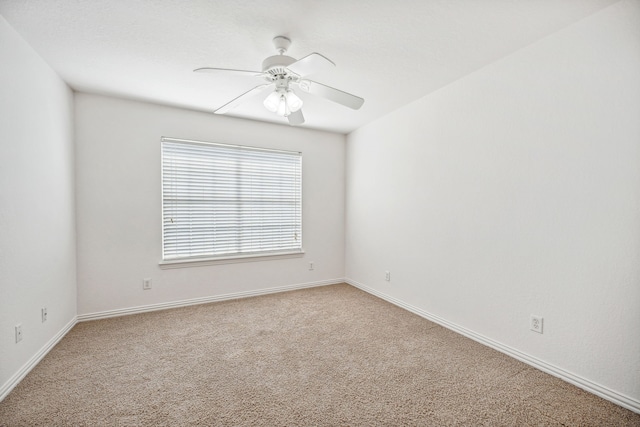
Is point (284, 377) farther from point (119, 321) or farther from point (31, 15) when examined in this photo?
point (31, 15)

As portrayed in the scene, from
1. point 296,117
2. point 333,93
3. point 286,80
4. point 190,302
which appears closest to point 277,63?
point 286,80

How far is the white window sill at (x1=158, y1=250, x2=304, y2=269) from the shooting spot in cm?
345

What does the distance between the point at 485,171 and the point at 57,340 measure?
4.02m

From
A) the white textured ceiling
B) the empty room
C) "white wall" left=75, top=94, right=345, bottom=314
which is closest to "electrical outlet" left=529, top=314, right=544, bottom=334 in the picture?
the empty room

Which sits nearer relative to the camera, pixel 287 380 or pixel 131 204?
pixel 287 380

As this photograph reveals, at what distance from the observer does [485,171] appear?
8.29 feet

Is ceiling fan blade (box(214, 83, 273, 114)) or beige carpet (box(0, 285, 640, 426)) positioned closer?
beige carpet (box(0, 285, 640, 426))

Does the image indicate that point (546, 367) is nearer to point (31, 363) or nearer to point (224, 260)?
point (224, 260)

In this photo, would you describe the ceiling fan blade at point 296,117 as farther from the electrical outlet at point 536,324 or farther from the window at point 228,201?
the electrical outlet at point 536,324

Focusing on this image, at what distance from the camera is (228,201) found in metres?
3.78

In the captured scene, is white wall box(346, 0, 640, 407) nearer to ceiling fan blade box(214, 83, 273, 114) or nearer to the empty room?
the empty room

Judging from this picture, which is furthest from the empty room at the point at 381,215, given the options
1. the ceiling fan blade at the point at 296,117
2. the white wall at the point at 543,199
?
the ceiling fan blade at the point at 296,117

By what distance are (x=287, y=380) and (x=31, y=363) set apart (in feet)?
6.20

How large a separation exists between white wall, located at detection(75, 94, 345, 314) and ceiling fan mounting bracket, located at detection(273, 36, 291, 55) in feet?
6.02
